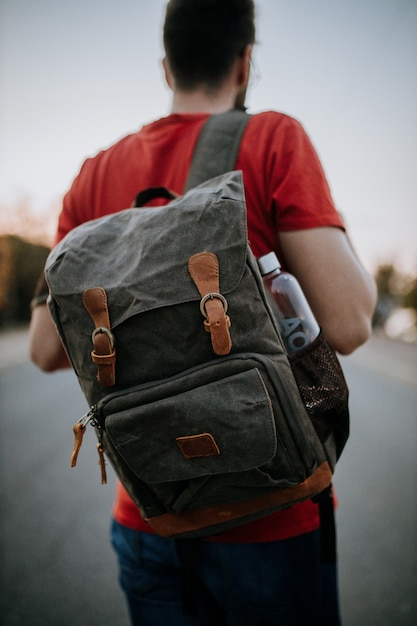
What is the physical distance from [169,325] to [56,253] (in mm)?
364

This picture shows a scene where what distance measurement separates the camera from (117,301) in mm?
913

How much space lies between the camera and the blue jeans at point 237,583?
107 centimetres

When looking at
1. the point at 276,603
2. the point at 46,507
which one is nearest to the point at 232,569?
the point at 276,603

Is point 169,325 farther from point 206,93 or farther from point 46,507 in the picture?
point 46,507

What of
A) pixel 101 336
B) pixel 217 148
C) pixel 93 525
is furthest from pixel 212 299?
pixel 93 525

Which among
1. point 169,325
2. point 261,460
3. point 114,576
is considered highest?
point 169,325

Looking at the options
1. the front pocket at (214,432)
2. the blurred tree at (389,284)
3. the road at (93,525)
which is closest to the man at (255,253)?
the front pocket at (214,432)

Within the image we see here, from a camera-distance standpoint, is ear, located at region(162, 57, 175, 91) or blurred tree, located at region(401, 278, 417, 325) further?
blurred tree, located at region(401, 278, 417, 325)

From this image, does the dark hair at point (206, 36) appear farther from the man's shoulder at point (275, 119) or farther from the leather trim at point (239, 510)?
the leather trim at point (239, 510)

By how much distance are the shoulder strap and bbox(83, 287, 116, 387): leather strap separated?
0.44m

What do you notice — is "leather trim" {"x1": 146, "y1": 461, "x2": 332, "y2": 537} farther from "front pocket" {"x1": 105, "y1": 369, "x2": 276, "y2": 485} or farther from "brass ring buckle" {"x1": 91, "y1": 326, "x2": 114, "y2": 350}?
"brass ring buckle" {"x1": 91, "y1": 326, "x2": 114, "y2": 350}

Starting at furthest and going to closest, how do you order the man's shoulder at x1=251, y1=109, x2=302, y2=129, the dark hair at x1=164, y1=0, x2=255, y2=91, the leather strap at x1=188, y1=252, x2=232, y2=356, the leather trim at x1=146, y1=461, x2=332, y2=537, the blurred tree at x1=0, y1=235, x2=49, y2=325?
the blurred tree at x1=0, y1=235, x2=49, y2=325
the dark hair at x1=164, y1=0, x2=255, y2=91
the man's shoulder at x1=251, y1=109, x2=302, y2=129
the leather trim at x1=146, y1=461, x2=332, y2=537
the leather strap at x1=188, y1=252, x2=232, y2=356

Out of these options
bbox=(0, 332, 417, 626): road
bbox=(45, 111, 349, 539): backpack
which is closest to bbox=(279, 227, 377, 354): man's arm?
bbox=(45, 111, 349, 539): backpack

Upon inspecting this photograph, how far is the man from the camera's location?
106cm
